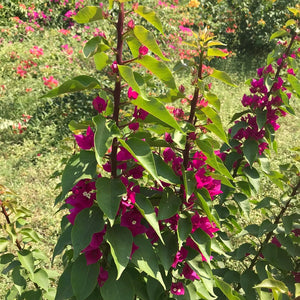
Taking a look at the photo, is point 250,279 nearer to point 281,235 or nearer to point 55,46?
point 281,235

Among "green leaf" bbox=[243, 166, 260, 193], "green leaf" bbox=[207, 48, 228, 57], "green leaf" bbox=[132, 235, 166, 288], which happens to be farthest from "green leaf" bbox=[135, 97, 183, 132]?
"green leaf" bbox=[243, 166, 260, 193]

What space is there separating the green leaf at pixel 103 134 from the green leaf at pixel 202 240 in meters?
0.56

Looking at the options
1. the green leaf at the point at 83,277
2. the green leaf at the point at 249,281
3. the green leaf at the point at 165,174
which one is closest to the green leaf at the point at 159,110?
the green leaf at the point at 165,174

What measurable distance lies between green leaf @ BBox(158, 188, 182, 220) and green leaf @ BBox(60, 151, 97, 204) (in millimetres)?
307

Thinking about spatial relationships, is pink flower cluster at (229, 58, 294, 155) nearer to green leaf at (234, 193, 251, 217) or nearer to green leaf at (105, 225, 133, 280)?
green leaf at (234, 193, 251, 217)

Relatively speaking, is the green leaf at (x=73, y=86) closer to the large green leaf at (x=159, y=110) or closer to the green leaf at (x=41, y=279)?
the large green leaf at (x=159, y=110)

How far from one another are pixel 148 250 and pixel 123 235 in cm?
12

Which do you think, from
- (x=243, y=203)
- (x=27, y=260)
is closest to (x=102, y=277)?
(x=27, y=260)

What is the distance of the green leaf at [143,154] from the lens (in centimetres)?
95

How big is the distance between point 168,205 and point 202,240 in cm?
21

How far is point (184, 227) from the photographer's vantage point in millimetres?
1215

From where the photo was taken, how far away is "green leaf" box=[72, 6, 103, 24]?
921 mm

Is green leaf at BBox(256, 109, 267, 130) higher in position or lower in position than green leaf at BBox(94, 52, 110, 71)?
lower

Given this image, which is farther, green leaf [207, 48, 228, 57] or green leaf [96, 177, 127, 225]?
green leaf [207, 48, 228, 57]
